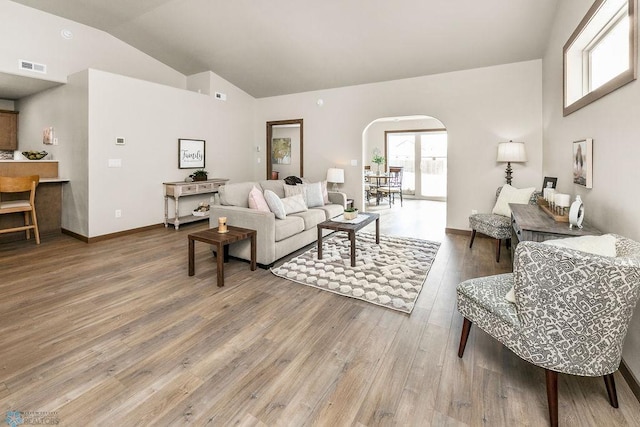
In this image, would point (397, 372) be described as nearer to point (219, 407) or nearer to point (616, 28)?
point (219, 407)

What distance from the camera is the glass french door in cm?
991

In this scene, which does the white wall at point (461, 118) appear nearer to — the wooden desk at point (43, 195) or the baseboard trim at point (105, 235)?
the baseboard trim at point (105, 235)

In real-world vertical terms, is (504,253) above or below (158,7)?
below

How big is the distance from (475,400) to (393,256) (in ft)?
7.96

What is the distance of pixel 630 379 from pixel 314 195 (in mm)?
4050

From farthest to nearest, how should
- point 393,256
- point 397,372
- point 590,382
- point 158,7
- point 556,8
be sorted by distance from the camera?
point 158,7 → point 393,256 → point 556,8 → point 397,372 → point 590,382

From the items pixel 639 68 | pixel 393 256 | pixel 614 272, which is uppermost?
pixel 639 68

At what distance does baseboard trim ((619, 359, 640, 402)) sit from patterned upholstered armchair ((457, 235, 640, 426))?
21 cm

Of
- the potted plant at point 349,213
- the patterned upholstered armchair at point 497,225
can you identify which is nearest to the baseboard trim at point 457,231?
the patterned upholstered armchair at point 497,225

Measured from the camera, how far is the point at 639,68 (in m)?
1.81

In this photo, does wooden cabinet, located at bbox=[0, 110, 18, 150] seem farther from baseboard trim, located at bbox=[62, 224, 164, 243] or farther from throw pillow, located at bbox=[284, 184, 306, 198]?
throw pillow, located at bbox=[284, 184, 306, 198]

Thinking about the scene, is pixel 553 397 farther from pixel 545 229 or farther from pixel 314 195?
pixel 314 195

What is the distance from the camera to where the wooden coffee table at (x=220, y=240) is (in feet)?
10.2

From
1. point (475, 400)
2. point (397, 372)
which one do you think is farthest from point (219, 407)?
point (475, 400)
